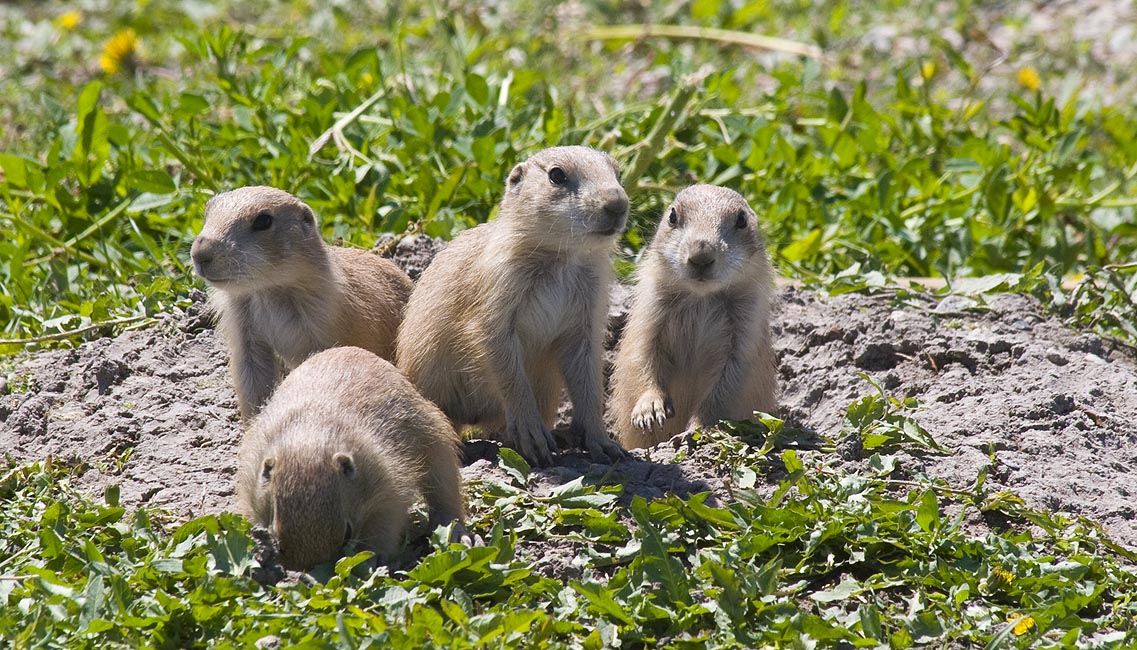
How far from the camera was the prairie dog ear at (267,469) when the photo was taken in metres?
4.72

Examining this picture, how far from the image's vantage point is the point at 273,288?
645cm

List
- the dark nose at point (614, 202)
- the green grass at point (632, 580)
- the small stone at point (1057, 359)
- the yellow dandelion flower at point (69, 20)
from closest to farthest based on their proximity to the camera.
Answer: the green grass at point (632, 580)
the dark nose at point (614, 202)
the small stone at point (1057, 359)
the yellow dandelion flower at point (69, 20)

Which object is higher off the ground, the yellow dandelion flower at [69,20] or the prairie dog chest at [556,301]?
the yellow dandelion flower at [69,20]

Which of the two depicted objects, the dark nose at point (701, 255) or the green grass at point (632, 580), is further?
the dark nose at point (701, 255)

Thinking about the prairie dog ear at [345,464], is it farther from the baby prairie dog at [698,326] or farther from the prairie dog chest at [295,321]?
the baby prairie dog at [698,326]

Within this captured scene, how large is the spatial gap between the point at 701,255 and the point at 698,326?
72 cm

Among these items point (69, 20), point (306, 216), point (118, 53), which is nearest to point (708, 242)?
point (306, 216)

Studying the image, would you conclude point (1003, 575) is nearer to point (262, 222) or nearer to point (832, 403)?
point (832, 403)

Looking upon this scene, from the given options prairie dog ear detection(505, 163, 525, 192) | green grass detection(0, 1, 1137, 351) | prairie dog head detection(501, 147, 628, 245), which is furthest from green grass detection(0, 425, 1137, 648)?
green grass detection(0, 1, 1137, 351)

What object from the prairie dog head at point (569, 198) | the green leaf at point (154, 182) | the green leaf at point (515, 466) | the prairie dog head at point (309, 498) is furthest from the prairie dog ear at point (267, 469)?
the green leaf at point (154, 182)

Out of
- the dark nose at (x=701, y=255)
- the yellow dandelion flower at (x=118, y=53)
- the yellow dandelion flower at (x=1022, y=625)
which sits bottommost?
the yellow dandelion flower at (x=1022, y=625)

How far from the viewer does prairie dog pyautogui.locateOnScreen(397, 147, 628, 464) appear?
6172 millimetres

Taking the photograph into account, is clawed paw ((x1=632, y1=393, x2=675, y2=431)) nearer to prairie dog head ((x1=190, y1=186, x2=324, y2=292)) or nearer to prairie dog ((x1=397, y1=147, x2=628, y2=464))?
prairie dog ((x1=397, y1=147, x2=628, y2=464))

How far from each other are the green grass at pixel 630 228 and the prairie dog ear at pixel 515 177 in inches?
53.5
